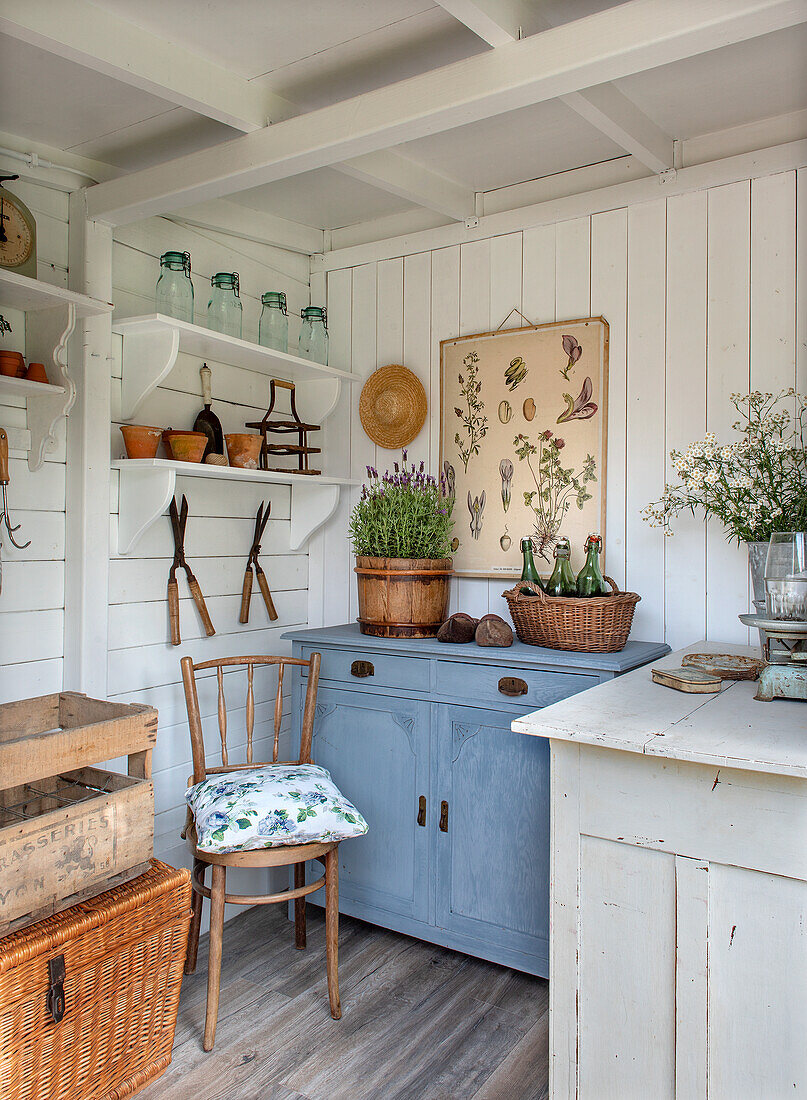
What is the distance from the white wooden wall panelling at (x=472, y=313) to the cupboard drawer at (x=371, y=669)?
16.6 inches

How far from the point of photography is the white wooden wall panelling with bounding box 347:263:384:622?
301 centimetres

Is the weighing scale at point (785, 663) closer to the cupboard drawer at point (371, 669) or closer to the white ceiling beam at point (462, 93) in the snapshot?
the cupboard drawer at point (371, 669)

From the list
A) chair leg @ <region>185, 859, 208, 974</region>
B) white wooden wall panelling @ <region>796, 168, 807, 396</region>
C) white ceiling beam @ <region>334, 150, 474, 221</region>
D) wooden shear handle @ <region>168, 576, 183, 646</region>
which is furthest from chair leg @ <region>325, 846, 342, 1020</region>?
white ceiling beam @ <region>334, 150, 474, 221</region>

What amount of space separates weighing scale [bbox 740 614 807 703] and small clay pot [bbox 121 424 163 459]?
163 cm

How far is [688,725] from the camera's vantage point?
4.87 feet

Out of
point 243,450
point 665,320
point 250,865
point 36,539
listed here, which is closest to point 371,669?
point 250,865

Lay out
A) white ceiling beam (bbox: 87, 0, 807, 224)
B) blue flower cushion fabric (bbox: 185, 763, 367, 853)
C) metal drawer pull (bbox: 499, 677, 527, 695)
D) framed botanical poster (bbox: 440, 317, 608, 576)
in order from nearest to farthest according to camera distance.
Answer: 1. white ceiling beam (bbox: 87, 0, 807, 224)
2. blue flower cushion fabric (bbox: 185, 763, 367, 853)
3. metal drawer pull (bbox: 499, 677, 527, 695)
4. framed botanical poster (bbox: 440, 317, 608, 576)

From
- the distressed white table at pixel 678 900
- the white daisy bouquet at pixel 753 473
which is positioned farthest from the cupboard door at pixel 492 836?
the white daisy bouquet at pixel 753 473

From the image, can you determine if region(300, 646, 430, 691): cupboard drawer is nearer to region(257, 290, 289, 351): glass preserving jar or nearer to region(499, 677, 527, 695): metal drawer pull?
region(499, 677, 527, 695): metal drawer pull

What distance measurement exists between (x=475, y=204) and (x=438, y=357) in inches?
20.4

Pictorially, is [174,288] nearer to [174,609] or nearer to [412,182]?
[412,182]

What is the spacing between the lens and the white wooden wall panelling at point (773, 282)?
2221 mm

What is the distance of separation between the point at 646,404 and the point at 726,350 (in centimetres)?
26

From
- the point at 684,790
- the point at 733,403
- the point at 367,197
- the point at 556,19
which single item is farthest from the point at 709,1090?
the point at 367,197
